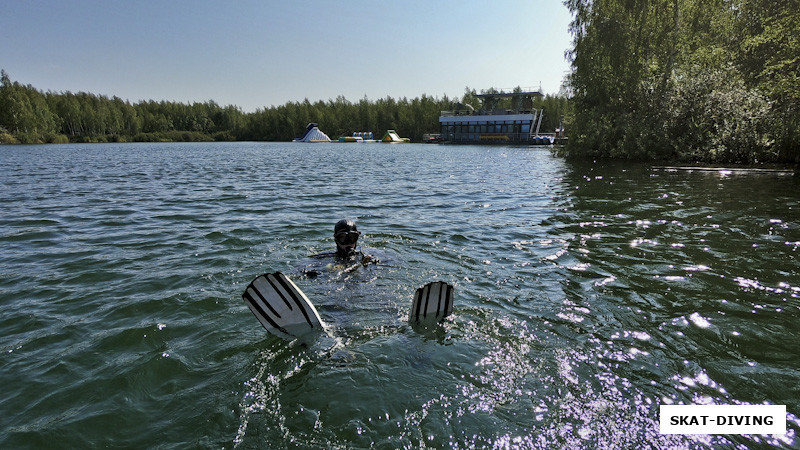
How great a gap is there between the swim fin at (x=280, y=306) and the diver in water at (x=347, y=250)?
2.11 meters

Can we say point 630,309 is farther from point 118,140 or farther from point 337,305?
point 118,140

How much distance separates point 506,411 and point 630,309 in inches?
130

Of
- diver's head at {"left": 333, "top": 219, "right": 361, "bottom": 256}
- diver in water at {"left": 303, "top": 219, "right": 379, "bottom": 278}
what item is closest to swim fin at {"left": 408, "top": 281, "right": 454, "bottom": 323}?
diver in water at {"left": 303, "top": 219, "right": 379, "bottom": 278}

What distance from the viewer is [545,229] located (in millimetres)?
11570

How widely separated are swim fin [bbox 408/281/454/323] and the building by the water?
3237 inches

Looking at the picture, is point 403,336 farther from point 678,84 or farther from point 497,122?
point 497,122

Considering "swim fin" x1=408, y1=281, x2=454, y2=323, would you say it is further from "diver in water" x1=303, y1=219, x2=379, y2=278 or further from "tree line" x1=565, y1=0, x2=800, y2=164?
"tree line" x1=565, y1=0, x2=800, y2=164

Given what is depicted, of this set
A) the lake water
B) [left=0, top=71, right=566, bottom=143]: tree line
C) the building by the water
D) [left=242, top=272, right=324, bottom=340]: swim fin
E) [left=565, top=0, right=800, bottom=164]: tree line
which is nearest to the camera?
the lake water

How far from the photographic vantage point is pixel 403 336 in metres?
5.32

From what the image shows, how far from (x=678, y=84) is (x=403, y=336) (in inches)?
Result: 1399

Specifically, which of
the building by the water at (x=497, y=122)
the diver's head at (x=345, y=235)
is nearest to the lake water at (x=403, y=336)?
the diver's head at (x=345, y=235)

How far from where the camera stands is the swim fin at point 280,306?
503 centimetres

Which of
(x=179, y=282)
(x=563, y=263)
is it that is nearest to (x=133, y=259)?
(x=179, y=282)

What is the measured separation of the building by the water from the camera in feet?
285
